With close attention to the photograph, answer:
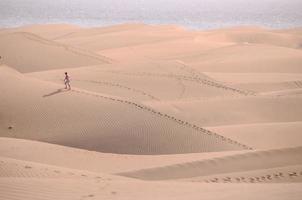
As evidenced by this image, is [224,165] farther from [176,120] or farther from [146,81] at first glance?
[146,81]

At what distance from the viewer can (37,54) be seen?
3181 cm

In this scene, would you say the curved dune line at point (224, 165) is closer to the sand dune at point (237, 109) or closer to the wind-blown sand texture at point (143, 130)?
the wind-blown sand texture at point (143, 130)

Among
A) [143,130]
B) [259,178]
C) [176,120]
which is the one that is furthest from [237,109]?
[259,178]

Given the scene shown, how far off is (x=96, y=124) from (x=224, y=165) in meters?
5.29

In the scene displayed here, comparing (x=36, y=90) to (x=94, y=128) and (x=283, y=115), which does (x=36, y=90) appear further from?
(x=283, y=115)

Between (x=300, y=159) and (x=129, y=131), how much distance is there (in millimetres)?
5185

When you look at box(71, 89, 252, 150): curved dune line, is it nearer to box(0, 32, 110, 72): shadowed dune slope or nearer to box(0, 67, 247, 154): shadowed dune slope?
box(0, 67, 247, 154): shadowed dune slope

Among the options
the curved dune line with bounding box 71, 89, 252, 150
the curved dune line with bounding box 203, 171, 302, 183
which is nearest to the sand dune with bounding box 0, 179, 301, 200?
the curved dune line with bounding box 203, 171, 302, 183

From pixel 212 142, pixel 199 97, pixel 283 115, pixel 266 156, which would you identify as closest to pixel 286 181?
pixel 266 156

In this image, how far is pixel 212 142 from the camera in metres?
15.6

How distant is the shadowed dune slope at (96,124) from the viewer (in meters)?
15.4

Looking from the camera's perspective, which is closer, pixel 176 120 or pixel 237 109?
pixel 176 120

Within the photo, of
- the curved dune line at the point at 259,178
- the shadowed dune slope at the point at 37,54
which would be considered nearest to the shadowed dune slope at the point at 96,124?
the curved dune line at the point at 259,178

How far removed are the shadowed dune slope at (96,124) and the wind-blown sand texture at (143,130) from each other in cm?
3
